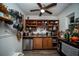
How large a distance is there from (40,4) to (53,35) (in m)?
0.54

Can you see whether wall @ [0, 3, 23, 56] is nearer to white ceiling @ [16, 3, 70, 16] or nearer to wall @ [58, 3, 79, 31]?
white ceiling @ [16, 3, 70, 16]

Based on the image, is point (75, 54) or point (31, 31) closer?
point (75, 54)

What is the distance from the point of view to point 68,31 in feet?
6.09

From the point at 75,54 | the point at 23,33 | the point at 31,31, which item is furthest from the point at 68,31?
the point at 23,33

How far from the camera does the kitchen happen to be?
1.85 meters

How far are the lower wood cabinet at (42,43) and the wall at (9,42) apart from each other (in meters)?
0.24

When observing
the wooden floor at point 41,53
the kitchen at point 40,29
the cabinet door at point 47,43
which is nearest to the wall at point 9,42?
the kitchen at point 40,29

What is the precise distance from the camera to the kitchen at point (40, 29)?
1.85 m

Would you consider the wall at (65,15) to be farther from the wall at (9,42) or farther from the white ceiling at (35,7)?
the wall at (9,42)

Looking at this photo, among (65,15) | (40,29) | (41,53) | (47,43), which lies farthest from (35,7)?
(41,53)

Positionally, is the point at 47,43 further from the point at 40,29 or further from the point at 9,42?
the point at 9,42

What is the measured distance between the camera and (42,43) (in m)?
1.94

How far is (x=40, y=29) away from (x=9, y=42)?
53 cm

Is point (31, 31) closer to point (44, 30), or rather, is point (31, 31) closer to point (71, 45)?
point (44, 30)
